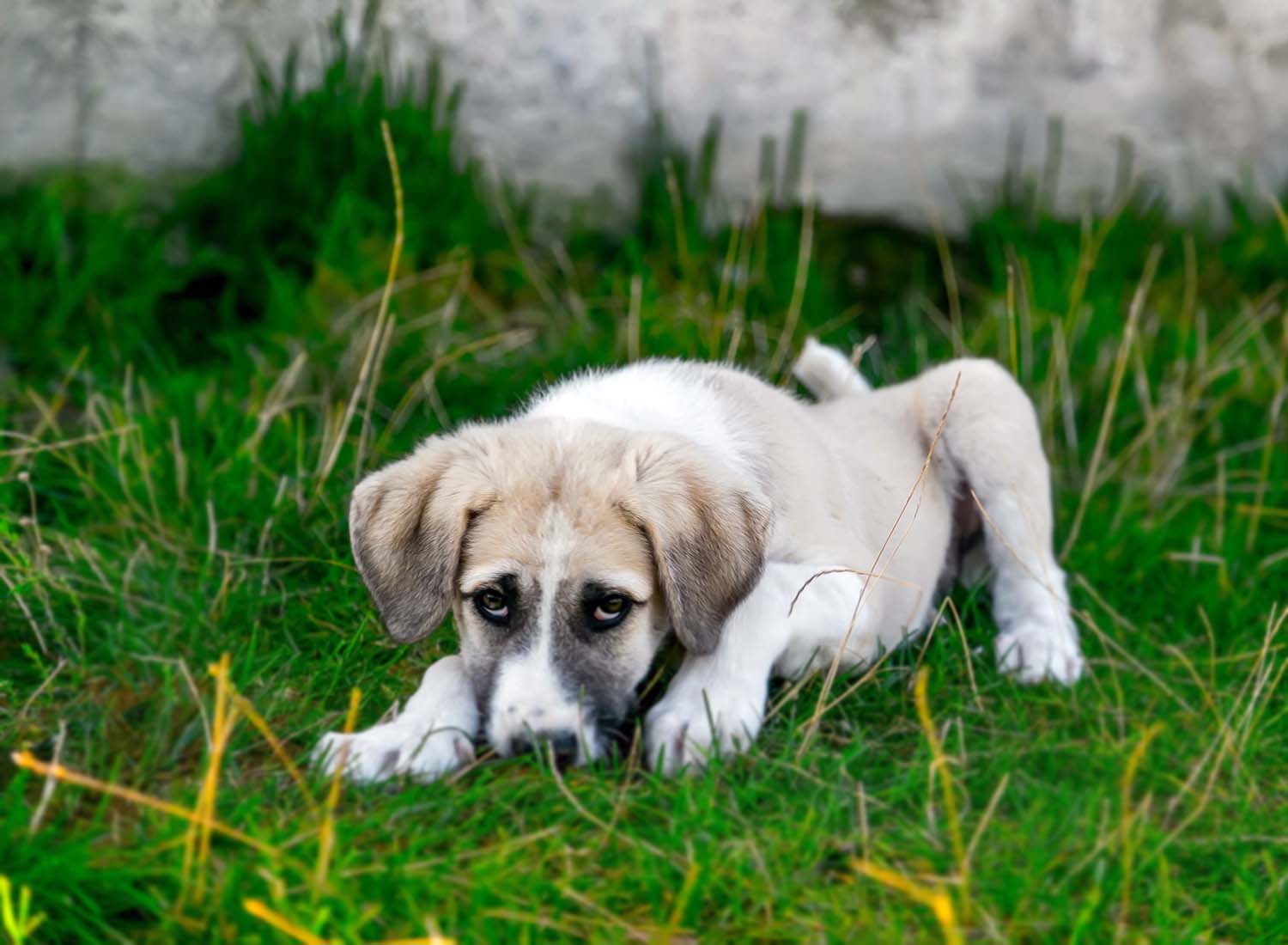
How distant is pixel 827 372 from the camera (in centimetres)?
509

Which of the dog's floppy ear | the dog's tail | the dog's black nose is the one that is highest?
the dog's floppy ear

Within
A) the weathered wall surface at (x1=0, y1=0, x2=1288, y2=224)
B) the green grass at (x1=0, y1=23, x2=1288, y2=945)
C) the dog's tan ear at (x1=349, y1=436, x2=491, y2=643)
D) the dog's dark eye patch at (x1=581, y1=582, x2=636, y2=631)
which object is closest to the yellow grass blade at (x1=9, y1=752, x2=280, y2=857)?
the green grass at (x1=0, y1=23, x2=1288, y2=945)

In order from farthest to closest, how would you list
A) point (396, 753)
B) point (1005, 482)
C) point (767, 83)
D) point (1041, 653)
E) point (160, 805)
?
1. point (767, 83)
2. point (1005, 482)
3. point (1041, 653)
4. point (396, 753)
5. point (160, 805)

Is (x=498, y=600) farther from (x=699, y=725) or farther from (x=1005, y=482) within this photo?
(x=1005, y=482)

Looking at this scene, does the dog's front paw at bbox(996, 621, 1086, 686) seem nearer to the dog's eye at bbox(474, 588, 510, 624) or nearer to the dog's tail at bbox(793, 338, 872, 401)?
the dog's tail at bbox(793, 338, 872, 401)

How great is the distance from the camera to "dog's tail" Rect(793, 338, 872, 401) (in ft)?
16.6

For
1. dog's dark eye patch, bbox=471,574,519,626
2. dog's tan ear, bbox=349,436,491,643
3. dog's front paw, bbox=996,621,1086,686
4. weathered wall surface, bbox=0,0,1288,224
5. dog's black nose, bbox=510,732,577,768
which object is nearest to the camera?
dog's black nose, bbox=510,732,577,768

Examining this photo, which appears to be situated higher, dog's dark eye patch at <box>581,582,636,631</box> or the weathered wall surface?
the weathered wall surface

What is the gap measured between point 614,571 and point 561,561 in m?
0.12

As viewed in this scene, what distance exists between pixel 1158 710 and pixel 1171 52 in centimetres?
376

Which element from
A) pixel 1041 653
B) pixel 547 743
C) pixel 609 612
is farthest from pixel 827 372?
pixel 547 743

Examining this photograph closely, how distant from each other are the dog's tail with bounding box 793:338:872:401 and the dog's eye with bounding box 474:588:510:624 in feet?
6.87

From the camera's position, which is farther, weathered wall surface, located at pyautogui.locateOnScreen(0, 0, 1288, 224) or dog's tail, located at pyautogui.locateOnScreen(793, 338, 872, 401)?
weathered wall surface, located at pyautogui.locateOnScreen(0, 0, 1288, 224)

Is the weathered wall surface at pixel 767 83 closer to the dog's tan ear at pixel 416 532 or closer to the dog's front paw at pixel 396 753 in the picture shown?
the dog's tan ear at pixel 416 532
